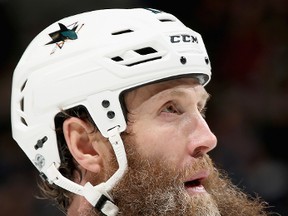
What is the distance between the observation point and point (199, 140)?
2477 millimetres

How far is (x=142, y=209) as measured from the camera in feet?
8.09

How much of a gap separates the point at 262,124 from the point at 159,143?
2.53 m

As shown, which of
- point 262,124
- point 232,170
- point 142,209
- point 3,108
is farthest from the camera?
point 3,108

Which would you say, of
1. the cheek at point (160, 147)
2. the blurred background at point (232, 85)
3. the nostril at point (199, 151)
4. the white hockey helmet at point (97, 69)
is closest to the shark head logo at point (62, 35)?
the white hockey helmet at point (97, 69)

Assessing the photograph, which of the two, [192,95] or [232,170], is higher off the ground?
[192,95]

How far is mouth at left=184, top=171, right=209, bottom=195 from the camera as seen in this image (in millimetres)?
2492

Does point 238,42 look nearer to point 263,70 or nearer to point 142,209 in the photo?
point 263,70

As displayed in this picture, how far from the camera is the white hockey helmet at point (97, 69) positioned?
2.46 metres

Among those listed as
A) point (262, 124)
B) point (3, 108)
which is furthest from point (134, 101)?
point (3, 108)

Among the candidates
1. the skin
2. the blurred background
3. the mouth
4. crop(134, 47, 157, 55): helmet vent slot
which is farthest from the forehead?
the blurred background

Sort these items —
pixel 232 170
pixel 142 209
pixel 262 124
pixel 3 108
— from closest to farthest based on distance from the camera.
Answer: pixel 142 209 → pixel 232 170 → pixel 262 124 → pixel 3 108

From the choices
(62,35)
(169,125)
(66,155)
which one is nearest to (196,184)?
(169,125)

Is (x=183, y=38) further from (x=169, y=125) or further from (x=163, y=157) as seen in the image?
(x=163, y=157)

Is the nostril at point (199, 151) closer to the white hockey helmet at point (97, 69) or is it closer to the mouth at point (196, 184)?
the mouth at point (196, 184)
